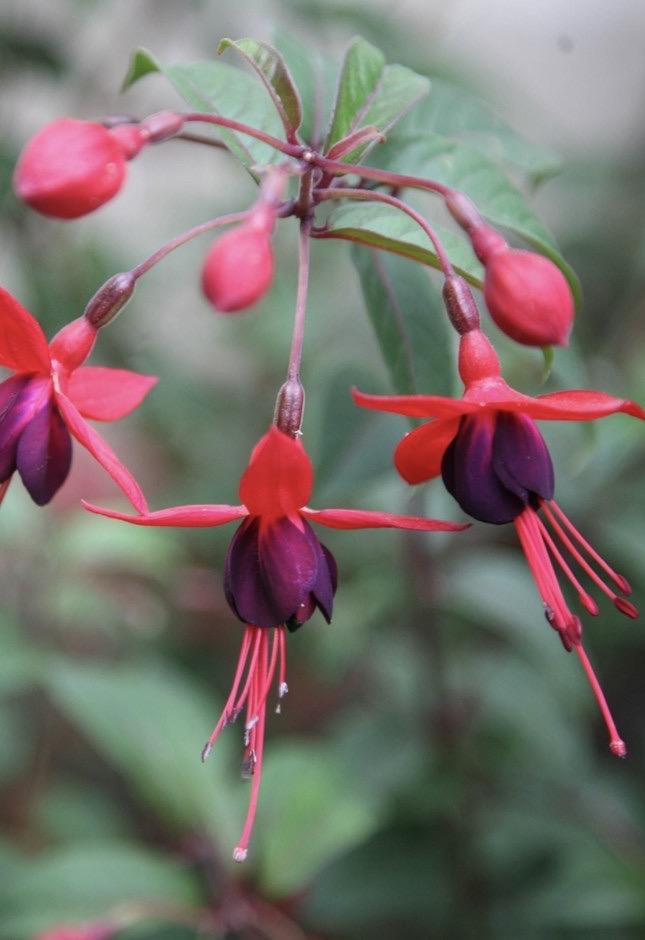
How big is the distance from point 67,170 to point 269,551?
240 mm

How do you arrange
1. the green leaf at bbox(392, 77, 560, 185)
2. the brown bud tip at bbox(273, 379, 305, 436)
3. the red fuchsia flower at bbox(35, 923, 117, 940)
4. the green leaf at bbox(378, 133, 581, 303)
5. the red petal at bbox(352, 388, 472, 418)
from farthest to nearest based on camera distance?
the red fuchsia flower at bbox(35, 923, 117, 940)
the green leaf at bbox(392, 77, 560, 185)
the green leaf at bbox(378, 133, 581, 303)
the brown bud tip at bbox(273, 379, 305, 436)
the red petal at bbox(352, 388, 472, 418)

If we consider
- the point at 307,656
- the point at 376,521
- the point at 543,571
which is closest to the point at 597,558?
the point at 543,571

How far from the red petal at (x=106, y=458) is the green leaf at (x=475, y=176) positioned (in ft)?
1.05

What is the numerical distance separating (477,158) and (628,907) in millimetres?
902

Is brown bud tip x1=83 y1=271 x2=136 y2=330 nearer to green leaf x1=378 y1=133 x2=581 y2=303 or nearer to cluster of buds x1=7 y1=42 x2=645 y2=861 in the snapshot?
cluster of buds x1=7 y1=42 x2=645 y2=861

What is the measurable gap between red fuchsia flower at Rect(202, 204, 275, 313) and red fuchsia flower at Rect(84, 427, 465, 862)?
84 millimetres

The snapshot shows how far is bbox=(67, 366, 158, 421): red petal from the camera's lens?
712mm

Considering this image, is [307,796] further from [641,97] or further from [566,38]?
[641,97]

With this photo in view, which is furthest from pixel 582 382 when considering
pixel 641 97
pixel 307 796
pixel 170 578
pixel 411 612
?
pixel 641 97

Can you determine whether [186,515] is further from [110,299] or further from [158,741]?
A: [158,741]

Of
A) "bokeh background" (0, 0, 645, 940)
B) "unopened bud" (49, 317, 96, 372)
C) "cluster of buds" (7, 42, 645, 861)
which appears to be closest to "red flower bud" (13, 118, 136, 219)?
"cluster of buds" (7, 42, 645, 861)

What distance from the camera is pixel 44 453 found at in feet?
2.17

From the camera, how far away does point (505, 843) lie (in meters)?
1.34

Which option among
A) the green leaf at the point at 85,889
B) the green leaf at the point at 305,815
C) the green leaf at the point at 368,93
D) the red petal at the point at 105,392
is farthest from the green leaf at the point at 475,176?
the green leaf at the point at 85,889
